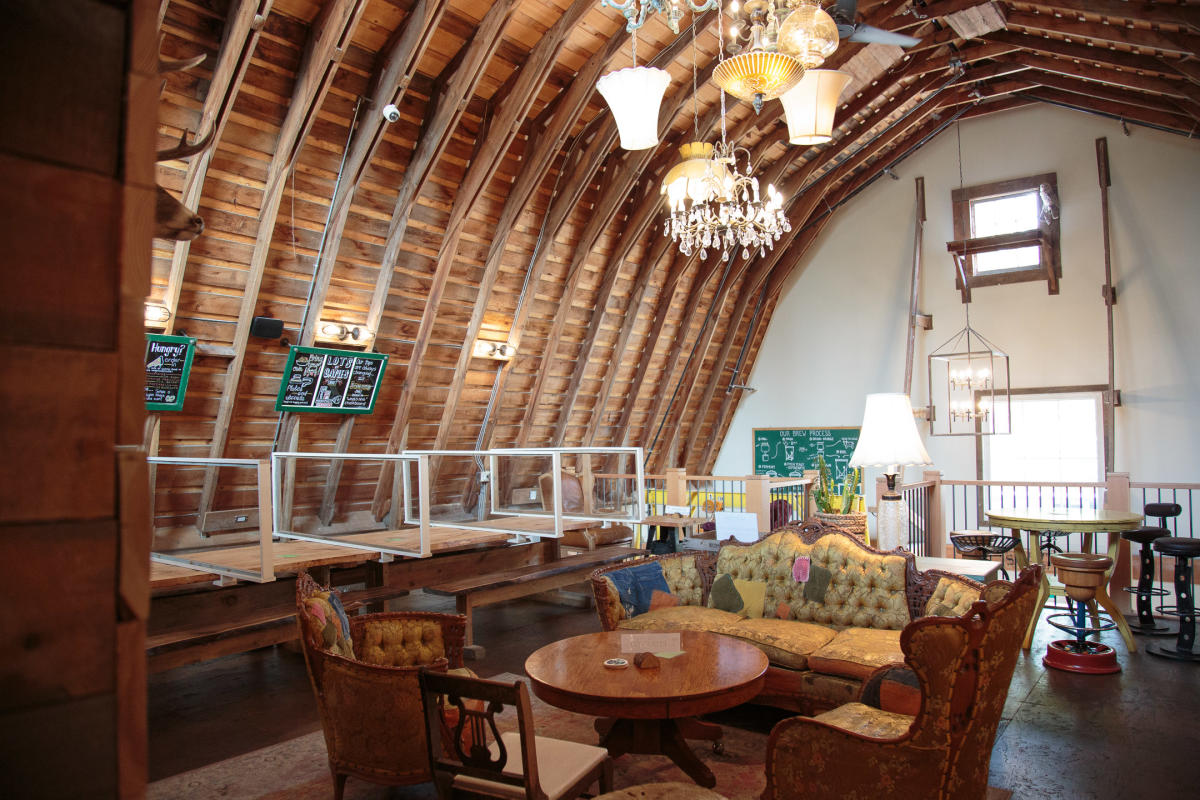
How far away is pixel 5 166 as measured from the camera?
753mm

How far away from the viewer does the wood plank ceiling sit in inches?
217

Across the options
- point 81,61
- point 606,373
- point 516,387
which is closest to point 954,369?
point 606,373

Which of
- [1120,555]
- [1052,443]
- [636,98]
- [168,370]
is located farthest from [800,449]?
[168,370]

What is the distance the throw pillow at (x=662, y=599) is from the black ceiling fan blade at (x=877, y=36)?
385 centimetres

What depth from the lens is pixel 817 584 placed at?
437cm

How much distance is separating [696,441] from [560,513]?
6881mm

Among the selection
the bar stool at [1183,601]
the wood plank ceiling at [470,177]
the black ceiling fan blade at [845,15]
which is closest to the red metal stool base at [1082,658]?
the bar stool at [1183,601]

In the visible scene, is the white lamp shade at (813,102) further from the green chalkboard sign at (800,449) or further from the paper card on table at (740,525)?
the green chalkboard sign at (800,449)

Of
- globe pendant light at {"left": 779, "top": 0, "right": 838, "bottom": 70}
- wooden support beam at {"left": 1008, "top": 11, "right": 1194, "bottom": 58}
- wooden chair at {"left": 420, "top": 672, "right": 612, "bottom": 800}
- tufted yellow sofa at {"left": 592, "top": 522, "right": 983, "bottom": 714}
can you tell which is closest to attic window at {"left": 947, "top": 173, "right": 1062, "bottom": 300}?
wooden support beam at {"left": 1008, "top": 11, "right": 1194, "bottom": 58}

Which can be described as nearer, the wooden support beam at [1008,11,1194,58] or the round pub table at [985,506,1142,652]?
the round pub table at [985,506,1142,652]

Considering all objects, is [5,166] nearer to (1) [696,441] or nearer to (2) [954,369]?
(2) [954,369]

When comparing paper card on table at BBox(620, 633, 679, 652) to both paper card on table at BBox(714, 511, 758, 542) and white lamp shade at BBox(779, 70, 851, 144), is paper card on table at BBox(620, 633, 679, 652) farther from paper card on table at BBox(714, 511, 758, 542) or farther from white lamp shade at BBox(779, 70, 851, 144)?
white lamp shade at BBox(779, 70, 851, 144)

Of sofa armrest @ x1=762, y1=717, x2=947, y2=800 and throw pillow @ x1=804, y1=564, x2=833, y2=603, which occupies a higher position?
throw pillow @ x1=804, y1=564, x2=833, y2=603

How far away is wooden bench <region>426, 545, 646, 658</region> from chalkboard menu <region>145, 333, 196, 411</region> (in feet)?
8.26
